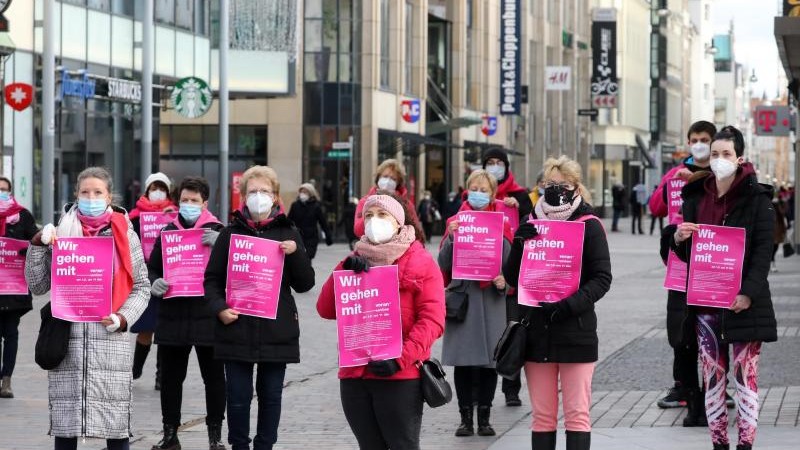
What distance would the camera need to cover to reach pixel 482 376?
11.2m

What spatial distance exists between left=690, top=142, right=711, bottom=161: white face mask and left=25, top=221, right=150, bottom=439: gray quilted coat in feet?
13.6

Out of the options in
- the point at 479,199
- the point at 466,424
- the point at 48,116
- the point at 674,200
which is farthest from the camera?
the point at 48,116

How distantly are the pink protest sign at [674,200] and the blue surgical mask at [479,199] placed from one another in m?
1.27

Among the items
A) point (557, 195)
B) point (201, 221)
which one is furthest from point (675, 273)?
point (201, 221)

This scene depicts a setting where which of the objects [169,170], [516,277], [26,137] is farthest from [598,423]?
[169,170]

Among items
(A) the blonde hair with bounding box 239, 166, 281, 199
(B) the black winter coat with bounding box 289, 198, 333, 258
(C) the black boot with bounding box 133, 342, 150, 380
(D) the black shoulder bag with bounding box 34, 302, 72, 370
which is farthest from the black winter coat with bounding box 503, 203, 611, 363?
(B) the black winter coat with bounding box 289, 198, 333, 258

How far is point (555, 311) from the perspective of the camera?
829cm

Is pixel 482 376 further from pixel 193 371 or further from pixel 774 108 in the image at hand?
pixel 774 108

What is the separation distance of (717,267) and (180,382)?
3481mm

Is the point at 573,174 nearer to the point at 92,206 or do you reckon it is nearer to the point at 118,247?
the point at 118,247

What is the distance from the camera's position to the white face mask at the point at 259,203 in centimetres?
897

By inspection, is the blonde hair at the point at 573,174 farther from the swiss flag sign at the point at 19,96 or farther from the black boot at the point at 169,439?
the swiss flag sign at the point at 19,96

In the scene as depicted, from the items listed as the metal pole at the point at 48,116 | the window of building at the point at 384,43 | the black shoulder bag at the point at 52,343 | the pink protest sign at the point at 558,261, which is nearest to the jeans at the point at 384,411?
the pink protest sign at the point at 558,261

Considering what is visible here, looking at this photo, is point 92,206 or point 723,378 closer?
point 92,206
